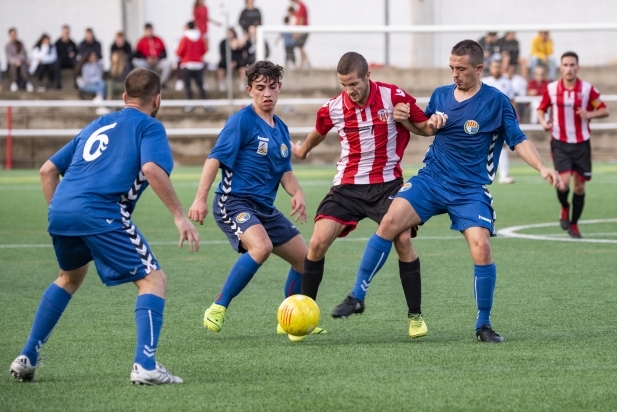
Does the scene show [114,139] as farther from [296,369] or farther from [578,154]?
[578,154]

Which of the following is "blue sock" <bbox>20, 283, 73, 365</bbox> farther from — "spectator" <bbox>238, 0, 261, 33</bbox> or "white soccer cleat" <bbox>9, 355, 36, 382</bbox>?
"spectator" <bbox>238, 0, 261, 33</bbox>

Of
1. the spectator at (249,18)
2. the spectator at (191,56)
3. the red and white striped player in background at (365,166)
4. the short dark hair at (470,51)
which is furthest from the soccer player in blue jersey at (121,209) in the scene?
the spectator at (249,18)

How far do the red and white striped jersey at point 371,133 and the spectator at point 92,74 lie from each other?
737 inches

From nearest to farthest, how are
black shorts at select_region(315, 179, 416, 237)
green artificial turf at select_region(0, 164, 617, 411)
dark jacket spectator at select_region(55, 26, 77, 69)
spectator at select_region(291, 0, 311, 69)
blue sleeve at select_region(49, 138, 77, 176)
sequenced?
green artificial turf at select_region(0, 164, 617, 411)
blue sleeve at select_region(49, 138, 77, 176)
black shorts at select_region(315, 179, 416, 237)
spectator at select_region(291, 0, 311, 69)
dark jacket spectator at select_region(55, 26, 77, 69)

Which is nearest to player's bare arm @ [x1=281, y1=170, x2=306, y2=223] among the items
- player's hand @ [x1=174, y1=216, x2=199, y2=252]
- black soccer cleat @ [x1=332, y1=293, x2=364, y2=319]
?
black soccer cleat @ [x1=332, y1=293, x2=364, y2=319]

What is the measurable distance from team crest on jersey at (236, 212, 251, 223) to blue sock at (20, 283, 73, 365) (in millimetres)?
1702

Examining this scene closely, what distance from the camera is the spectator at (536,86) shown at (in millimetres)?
23828

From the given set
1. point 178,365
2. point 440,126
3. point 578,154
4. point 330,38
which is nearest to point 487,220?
point 440,126

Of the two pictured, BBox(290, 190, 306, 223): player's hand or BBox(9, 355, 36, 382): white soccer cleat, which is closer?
BBox(9, 355, 36, 382): white soccer cleat

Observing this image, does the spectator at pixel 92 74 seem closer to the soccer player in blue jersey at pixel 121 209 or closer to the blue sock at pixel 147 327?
the soccer player in blue jersey at pixel 121 209

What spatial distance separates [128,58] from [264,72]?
19.1 meters

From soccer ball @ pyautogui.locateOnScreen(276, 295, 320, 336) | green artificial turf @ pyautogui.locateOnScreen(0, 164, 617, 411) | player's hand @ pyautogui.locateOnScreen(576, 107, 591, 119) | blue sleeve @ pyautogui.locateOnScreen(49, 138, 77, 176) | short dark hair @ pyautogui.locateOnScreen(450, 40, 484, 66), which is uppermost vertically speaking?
short dark hair @ pyautogui.locateOnScreen(450, 40, 484, 66)

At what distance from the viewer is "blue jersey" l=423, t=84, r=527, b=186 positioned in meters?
7.08

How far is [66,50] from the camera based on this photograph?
26188 millimetres
